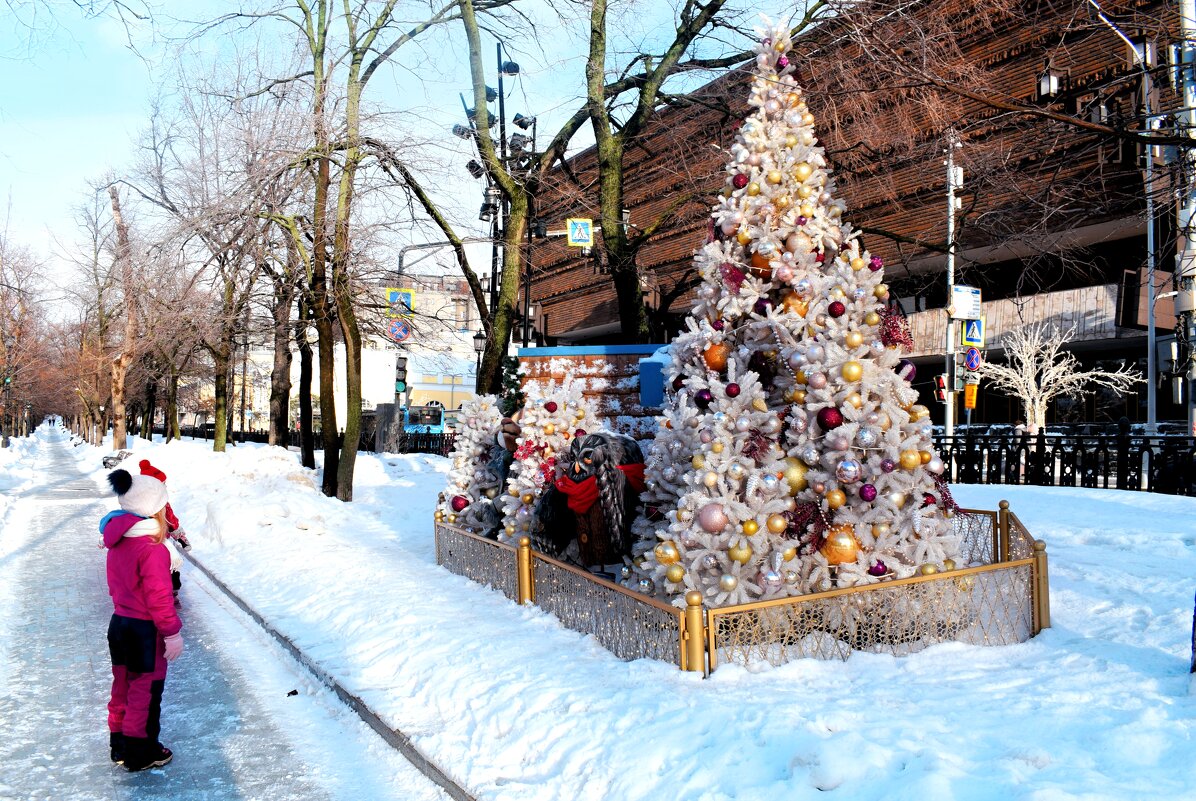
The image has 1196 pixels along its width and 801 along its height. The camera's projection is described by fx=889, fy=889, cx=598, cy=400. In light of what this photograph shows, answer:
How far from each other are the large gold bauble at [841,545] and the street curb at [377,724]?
9.50 ft

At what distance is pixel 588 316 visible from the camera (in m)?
45.2

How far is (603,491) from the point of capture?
717 centimetres

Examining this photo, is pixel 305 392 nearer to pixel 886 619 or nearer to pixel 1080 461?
pixel 1080 461

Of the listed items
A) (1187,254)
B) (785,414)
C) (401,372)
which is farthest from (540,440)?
(401,372)

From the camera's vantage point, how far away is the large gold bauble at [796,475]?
20.0ft

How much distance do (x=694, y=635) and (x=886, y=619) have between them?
1.33 meters

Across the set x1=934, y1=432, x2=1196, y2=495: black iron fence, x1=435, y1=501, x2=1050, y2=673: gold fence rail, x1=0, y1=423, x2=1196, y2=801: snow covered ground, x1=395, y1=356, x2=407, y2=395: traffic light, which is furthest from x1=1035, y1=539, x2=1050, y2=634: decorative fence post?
x1=395, y1=356, x2=407, y2=395: traffic light

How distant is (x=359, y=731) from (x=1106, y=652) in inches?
184

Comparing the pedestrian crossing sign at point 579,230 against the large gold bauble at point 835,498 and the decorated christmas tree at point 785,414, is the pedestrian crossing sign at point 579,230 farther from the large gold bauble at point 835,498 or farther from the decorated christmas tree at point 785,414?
the large gold bauble at point 835,498

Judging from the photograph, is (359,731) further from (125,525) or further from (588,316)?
(588,316)

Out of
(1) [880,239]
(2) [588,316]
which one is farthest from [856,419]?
(2) [588,316]

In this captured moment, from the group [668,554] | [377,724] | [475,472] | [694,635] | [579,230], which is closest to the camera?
[694,635]

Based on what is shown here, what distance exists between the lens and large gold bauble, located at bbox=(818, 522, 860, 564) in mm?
5914

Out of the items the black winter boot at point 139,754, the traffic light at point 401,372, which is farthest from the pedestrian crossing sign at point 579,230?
the traffic light at point 401,372
